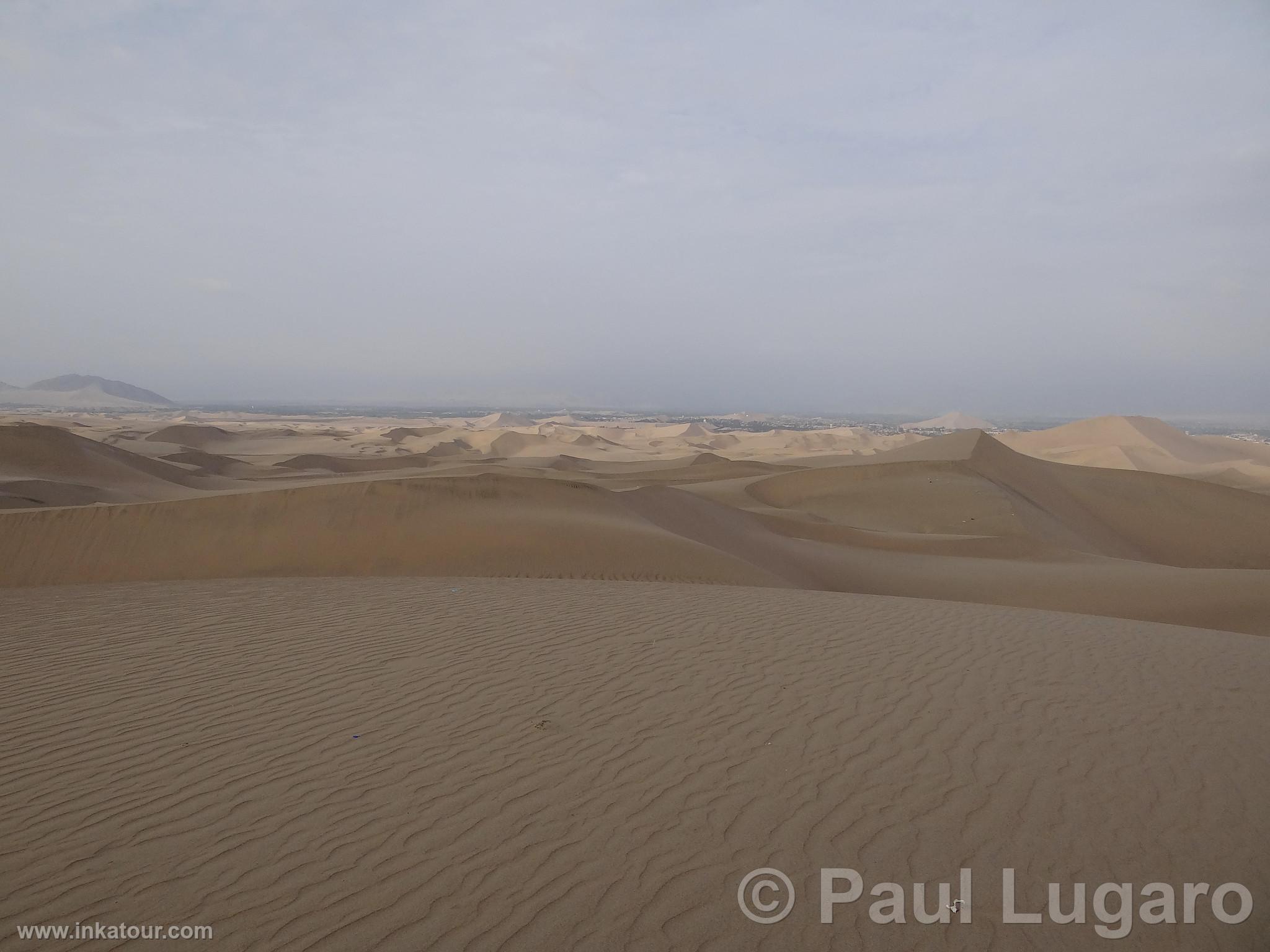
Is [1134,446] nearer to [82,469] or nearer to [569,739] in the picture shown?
[569,739]

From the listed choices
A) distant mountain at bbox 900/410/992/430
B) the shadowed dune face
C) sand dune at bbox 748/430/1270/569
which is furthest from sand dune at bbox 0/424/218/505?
distant mountain at bbox 900/410/992/430

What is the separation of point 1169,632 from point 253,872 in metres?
9.03

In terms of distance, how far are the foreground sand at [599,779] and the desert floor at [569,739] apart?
22 mm

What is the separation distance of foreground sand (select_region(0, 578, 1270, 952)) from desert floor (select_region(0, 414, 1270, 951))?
0.07 ft

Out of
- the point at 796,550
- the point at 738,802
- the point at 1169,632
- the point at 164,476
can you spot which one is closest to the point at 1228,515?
the point at 796,550

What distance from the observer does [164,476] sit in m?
25.2

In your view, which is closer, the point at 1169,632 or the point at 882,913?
the point at 882,913

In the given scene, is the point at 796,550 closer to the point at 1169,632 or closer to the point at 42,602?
the point at 1169,632

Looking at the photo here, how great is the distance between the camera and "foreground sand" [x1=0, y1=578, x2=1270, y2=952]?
9.77ft

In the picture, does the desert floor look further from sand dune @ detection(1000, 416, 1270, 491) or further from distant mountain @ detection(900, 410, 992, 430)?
distant mountain @ detection(900, 410, 992, 430)

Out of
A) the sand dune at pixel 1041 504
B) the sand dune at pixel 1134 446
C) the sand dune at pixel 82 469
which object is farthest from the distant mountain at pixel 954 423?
the sand dune at pixel 82 469

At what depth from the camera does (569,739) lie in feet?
15.0

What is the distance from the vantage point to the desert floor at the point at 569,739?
3.04m

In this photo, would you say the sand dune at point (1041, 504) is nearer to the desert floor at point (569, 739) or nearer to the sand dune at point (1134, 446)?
the desert floor at point (569, 739)
